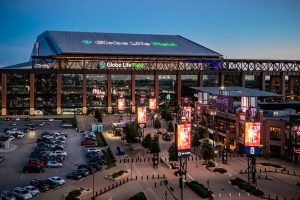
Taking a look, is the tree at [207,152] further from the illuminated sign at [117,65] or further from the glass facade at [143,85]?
the illuminated sign at [117,65]

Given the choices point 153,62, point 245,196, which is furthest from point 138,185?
point 153,62

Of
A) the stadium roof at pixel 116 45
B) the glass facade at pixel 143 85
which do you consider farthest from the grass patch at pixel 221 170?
the stadium roof at pixel 116 45

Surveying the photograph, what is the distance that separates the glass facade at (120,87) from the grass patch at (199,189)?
99947 mm

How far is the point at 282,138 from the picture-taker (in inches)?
2913

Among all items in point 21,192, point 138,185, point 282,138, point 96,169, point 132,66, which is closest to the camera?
point 21,192

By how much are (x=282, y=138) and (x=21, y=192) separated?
5011cm

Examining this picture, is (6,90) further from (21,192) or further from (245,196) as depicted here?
(245,196)

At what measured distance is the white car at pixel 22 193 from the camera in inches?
1925

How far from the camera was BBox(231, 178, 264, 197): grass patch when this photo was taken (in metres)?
50.9

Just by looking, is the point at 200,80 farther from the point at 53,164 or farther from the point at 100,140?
the point at 53,164

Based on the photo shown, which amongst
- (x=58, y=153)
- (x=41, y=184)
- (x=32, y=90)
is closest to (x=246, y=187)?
(x=41, y=184)

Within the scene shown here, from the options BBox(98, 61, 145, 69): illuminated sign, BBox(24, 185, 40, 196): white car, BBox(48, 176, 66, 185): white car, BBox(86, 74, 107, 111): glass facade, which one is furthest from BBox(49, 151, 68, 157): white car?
BBox(98, 61, 145, 69): illuminated sign

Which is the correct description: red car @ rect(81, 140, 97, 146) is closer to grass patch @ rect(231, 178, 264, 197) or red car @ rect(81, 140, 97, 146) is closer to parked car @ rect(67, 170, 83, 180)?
parked car @ rect(67, 170, 83, 180)

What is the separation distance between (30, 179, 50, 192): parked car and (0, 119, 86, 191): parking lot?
2.23 meters
